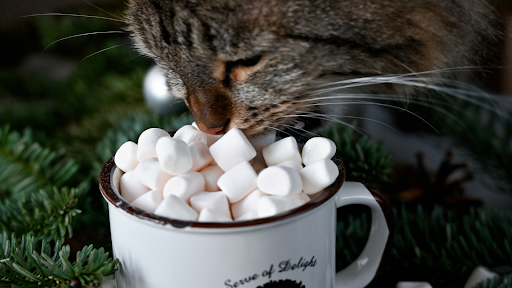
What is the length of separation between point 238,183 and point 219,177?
0.13 ft

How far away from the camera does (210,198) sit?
1.36 feet

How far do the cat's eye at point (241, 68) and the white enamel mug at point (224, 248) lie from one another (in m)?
0.18

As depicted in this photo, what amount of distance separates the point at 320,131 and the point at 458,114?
0.27m

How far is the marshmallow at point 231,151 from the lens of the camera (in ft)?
1.48

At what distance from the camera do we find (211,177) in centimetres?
46

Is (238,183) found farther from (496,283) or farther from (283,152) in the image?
(496,283)

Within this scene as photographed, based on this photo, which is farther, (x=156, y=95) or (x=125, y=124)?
(x=156, y=95)

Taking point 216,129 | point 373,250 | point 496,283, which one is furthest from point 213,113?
point 496,283

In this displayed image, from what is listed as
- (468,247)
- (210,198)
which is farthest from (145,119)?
(468,247)

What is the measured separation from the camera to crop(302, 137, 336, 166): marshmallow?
0.46 m

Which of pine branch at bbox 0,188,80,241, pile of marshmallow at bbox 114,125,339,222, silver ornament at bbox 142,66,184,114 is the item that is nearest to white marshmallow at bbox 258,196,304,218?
pile of marshmallow at bbox 114,125,339,222

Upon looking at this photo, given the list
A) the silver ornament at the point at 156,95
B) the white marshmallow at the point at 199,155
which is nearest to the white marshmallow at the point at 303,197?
the white marshmallow at the point at 199,155

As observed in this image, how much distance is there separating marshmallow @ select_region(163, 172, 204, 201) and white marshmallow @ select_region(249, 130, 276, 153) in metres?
0.11

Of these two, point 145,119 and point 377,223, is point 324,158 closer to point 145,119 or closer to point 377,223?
point 377,223
